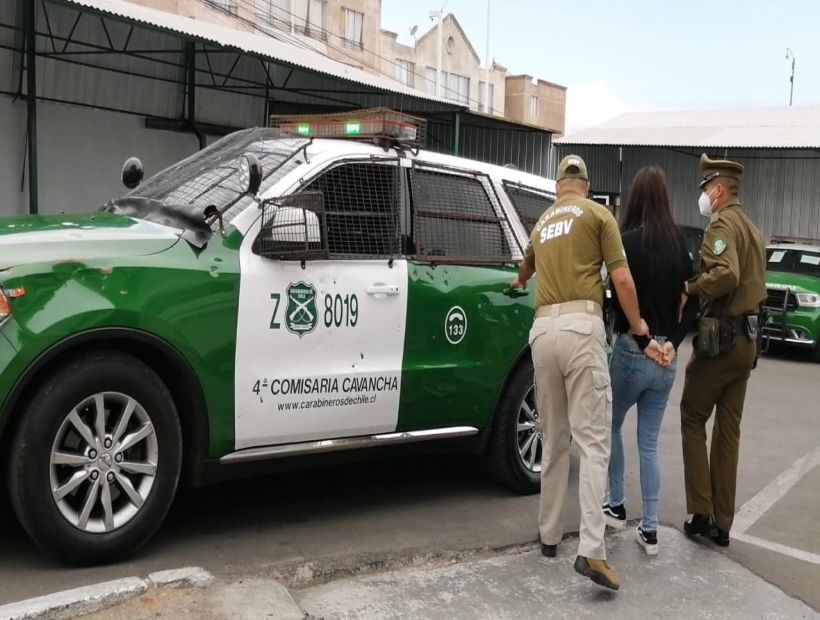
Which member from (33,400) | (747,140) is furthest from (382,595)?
(747,140)

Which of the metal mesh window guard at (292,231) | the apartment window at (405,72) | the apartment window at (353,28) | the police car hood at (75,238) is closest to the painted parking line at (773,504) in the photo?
the metal mesh window guard at (292,231)

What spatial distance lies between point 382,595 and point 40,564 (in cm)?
147

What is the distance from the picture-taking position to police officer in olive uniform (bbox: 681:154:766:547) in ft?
14.9

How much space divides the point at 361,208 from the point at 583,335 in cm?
146

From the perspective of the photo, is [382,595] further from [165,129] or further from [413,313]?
[165,129]

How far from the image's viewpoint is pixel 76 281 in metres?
3.58

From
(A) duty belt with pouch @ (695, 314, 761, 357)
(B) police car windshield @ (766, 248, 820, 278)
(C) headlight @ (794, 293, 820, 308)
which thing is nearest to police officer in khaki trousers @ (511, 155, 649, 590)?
(A) duty belt with pouch @ (695, 314, 761, 357)

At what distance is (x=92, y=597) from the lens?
3162 millimetres

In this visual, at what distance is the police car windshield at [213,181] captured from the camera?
167 inches

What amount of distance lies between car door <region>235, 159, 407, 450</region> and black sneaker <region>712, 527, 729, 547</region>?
1826 millimetres

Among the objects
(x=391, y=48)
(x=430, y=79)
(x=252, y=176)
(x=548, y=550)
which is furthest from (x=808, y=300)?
(x=430, y=79)

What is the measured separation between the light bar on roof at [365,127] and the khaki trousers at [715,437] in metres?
2.06

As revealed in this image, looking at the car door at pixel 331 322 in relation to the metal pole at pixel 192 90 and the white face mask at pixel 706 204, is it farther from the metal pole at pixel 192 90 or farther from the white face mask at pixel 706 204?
the metal pole at pixel 192 90

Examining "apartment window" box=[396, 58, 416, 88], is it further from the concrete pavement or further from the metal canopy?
the concrete pavement
